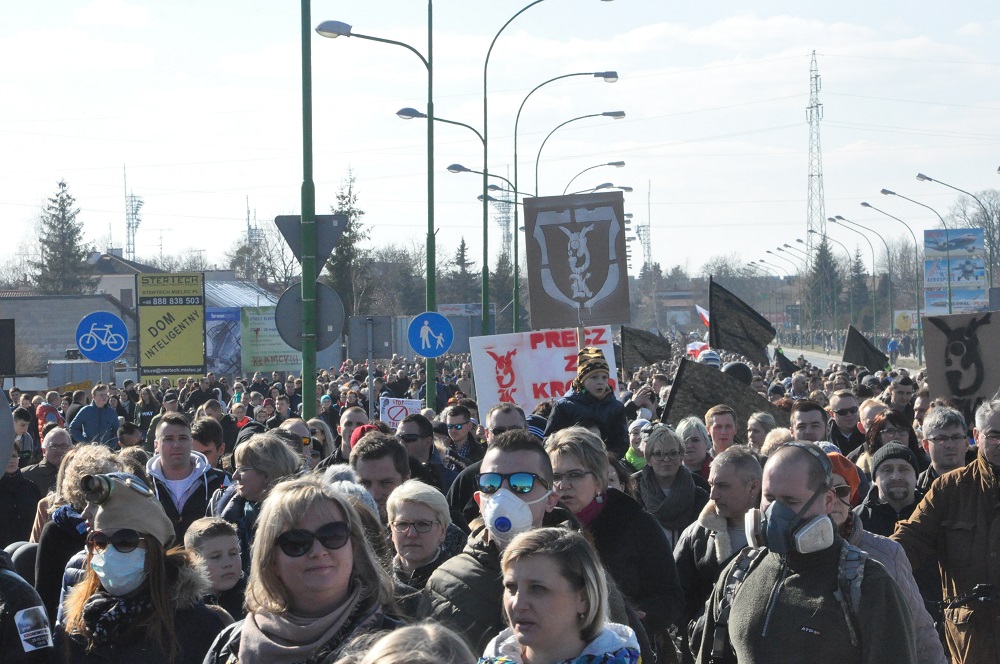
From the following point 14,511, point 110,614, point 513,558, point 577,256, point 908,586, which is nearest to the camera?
point 513,558

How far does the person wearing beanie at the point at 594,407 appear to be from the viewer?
9.09 meters

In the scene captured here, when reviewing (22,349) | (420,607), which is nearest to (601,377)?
(420,607)

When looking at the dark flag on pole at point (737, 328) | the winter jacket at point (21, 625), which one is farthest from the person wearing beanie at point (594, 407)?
the dark flag on pole at point (737, 328)

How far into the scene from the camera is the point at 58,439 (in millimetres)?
10086

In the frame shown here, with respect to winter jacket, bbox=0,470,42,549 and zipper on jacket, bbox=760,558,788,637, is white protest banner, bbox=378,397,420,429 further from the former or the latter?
zipper on jacket, bbox=760,558,788,637

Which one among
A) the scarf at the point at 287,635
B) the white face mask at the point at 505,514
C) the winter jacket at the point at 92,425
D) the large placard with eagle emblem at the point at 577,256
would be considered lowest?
the winter jacket at the point at 92,425

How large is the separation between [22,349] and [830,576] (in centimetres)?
6805

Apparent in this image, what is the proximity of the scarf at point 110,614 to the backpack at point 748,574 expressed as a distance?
1.93 metres

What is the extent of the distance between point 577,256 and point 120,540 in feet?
38.1

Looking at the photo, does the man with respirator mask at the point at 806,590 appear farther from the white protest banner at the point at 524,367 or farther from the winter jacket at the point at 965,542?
the white protest banner at the point at 524,367

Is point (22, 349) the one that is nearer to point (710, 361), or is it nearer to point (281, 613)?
point (710, 361)

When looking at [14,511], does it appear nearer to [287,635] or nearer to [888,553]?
[287,635]

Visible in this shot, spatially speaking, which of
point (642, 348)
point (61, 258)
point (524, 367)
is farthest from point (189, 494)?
point (61, 258)

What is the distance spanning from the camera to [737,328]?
17.3 metres
